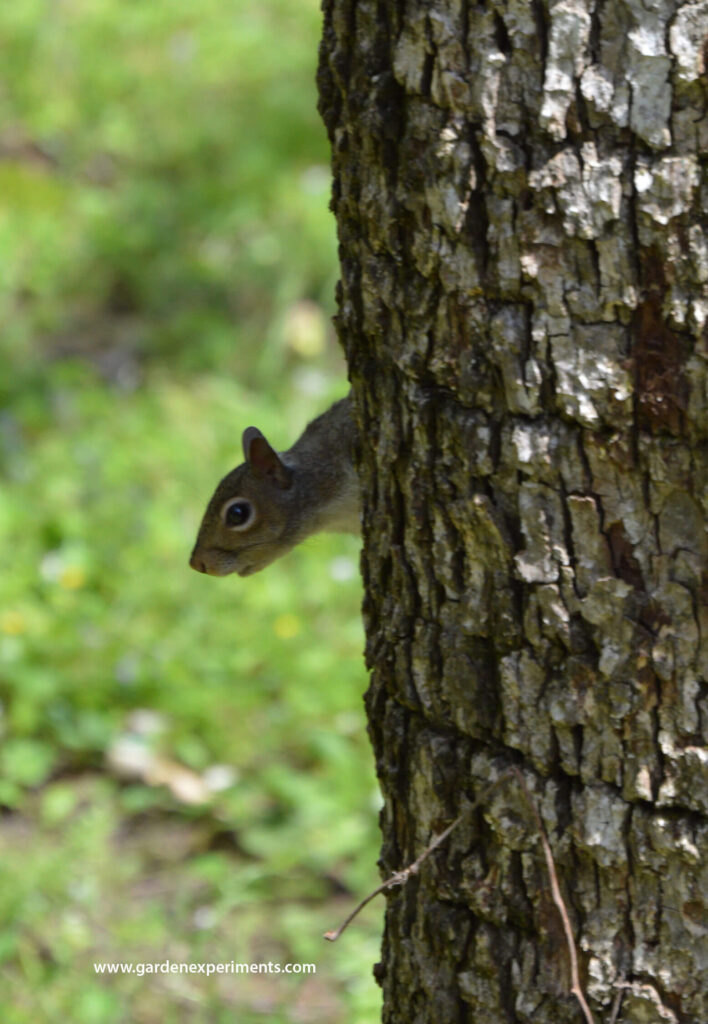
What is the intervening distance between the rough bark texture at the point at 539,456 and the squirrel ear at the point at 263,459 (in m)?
0.91

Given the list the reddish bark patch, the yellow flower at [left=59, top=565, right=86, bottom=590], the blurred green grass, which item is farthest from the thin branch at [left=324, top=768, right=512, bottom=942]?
the yellow flower at [left=59, top=565, right=86, bottom=590]

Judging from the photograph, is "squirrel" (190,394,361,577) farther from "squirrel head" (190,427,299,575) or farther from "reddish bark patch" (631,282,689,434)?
"reddish bark patch" (631,282,689,434)

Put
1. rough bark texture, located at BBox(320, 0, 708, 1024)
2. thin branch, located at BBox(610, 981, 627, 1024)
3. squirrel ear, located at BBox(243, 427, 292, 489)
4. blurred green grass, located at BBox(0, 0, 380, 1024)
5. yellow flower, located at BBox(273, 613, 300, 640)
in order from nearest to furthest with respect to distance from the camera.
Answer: rough bark texture, located at BBox(320, 0, 708, 1024)
thin branch, located at BBox(610, 981, 627, 1024)
squirrel ear, located at BBox(243, 427, 292, 489)
blurred green grass, located at BBox(0, 0, 380, 1024)
yellow flower, located at BBox(273, 613, 300, 640)

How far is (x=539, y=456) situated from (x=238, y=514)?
4.47ft

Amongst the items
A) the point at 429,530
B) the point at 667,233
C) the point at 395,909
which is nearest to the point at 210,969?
the point at 395,909

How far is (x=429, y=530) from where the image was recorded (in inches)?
69.9

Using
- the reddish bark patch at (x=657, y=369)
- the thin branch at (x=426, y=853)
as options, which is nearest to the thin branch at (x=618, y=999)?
the thin branch at (x=426, y=853)

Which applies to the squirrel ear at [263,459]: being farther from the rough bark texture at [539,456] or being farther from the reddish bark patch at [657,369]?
the reddish bark patch at [657,369]

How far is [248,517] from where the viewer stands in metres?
2.89

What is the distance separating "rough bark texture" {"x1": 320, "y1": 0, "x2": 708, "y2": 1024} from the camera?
4.80 ft

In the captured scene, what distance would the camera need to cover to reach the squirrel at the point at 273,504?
2.88 metres

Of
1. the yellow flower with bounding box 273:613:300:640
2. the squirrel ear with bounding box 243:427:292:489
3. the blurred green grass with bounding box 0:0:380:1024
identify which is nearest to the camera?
the squirrel ear with bounding box 243:427:292:489

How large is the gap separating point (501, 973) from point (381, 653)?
50 cm

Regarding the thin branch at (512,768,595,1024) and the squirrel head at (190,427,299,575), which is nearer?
the thin branch at (512,768,595,1024)
